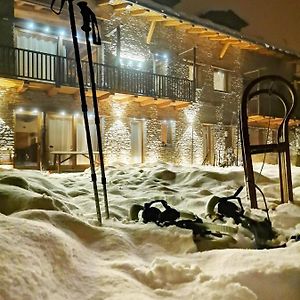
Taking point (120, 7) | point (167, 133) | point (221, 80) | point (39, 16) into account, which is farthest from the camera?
point (221, 80)

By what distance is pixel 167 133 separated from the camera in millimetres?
15906

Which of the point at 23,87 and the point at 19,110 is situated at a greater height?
the point at 23,87

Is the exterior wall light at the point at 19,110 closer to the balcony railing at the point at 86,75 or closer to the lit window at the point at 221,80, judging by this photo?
the balcony railing at the point at 86,75

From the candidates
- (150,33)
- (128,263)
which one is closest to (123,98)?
(150,33)

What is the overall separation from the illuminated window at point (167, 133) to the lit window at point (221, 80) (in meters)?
3.85

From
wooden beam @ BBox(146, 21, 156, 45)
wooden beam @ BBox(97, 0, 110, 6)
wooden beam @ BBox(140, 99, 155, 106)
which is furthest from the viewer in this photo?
wooden beam @ BBox(146, 21, 156, 45)

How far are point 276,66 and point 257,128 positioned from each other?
4.56 m

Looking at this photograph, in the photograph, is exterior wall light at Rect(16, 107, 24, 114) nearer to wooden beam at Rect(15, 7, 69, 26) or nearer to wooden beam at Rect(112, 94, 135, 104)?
wooden beam at Rect(15, 7, 69, 26)

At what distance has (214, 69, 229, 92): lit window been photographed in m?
18.2

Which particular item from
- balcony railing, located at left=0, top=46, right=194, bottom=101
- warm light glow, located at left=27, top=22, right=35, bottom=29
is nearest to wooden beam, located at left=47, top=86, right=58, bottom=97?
balcony railing, located at left=0, top=46, right=194, bottom=101

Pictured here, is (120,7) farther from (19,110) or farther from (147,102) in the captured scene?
(19,110)

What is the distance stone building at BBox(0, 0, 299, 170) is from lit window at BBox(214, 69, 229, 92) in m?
0.05

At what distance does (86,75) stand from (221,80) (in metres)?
8.86

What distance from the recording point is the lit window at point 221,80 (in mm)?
18194
